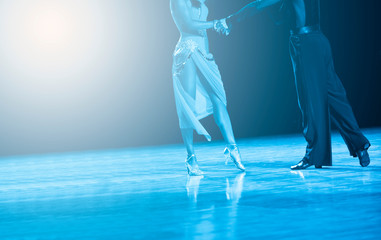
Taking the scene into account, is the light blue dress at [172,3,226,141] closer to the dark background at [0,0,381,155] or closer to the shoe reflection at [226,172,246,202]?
the shoe reflection at [226,172,246,202]

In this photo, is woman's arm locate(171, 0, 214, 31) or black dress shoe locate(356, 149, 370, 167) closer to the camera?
black dress shoe locate(356, 149, 370, 167)

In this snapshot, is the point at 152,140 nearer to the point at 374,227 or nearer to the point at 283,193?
the point at 283,193

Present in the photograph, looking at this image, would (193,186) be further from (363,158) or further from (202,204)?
(363,158)

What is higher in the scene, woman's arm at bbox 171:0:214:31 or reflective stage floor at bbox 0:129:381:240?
woman's arm at bbox 171:0:214:31

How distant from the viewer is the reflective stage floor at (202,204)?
5.34 feet

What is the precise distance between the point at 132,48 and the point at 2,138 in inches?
72.9

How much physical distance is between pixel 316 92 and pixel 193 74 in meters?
0.70

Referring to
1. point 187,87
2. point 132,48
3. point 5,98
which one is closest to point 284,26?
point 132,48

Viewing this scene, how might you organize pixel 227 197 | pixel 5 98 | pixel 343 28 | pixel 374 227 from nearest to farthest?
pixel 374 227 < pixel 227 197 < pixel 5 98 < pixel 343 28

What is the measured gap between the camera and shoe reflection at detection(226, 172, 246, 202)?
2.23m

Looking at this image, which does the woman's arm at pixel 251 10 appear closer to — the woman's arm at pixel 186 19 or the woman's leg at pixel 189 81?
the woman's arm at pixel 186 19

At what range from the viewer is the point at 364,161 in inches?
120

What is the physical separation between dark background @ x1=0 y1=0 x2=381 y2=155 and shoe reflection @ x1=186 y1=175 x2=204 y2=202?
13.0ft

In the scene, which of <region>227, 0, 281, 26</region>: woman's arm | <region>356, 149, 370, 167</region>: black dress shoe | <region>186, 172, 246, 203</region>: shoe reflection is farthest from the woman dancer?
<region>356, 149, 370, 167</region>: black dress shoe
